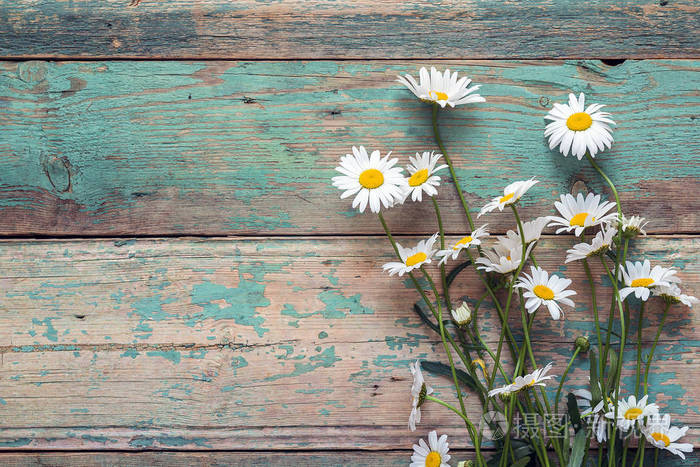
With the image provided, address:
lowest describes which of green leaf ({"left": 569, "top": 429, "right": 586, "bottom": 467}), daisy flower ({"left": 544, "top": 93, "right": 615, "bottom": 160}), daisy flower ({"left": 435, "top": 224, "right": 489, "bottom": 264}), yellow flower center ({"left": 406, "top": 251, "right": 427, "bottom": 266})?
green leaf ({"left": 569, "top": 429, "right": 586, "bottom": 467})

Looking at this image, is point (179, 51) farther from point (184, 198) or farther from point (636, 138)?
point (636, 138)

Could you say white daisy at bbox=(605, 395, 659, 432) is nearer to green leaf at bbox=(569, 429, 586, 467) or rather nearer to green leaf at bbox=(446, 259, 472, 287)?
green leaf at bbox=(569, 429, 586, 467)

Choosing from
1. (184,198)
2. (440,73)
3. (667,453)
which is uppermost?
(440,73)

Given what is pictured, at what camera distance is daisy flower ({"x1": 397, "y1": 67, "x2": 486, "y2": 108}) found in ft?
2.10

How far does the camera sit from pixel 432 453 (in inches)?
25.2

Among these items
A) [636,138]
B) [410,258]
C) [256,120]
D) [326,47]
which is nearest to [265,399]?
[410,258]

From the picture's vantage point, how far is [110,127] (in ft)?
2.22

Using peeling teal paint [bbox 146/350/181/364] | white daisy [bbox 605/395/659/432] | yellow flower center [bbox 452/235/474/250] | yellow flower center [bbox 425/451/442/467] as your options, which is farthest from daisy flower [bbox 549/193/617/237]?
peeling teal paint [bbox 146/350/181/364]

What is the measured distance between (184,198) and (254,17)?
0.25 m

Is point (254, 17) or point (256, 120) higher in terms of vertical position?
point (254, 17)

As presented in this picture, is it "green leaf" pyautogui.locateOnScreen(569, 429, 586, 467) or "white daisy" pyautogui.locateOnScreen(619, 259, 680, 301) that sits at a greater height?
"white daisy" pyautogui.locateOnScreen(619, 259, 680, 301)

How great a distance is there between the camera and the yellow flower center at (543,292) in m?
0.60

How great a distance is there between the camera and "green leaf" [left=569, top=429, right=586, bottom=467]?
59 centimetres

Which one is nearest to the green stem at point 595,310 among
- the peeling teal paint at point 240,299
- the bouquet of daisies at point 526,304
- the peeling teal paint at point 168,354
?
the bouquet of daisies at point 526,304
